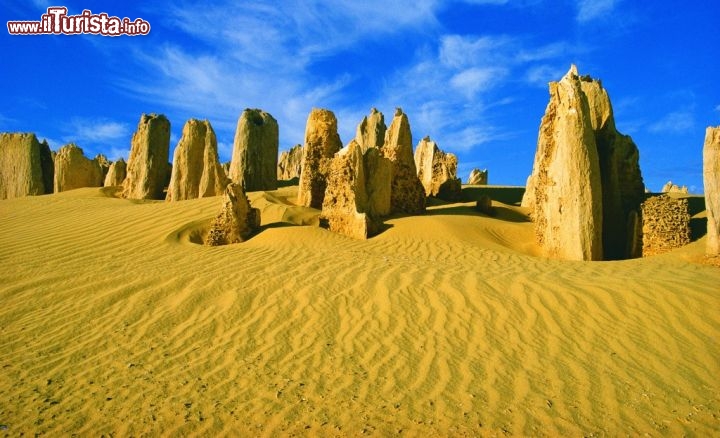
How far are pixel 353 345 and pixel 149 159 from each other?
14.5m

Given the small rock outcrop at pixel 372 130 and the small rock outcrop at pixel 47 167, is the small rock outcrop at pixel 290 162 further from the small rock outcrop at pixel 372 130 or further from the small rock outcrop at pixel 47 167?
the small rock outcrop at pixel 47 167

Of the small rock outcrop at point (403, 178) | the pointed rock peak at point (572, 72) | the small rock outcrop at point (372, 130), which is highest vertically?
the small rock outcrop at point (372, 130)

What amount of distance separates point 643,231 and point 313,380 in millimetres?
7602

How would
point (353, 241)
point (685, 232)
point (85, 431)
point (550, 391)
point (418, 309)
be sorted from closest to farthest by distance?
1. point (85, 431)
2. point (550, 391)
3. point (418, 309)
4. point (685, 232)
5. point (353, 241)

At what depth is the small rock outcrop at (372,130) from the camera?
23.8 meters

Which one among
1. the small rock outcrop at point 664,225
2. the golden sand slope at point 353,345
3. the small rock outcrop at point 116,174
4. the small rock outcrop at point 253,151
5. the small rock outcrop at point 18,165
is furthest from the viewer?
the small rock outcrop at point 116,174

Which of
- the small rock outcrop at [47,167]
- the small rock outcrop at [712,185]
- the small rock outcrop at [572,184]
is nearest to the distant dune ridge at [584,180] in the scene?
the small rock outcrop at [572,184]

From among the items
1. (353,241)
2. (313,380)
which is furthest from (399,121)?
(313,380)

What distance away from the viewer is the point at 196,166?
15508mm

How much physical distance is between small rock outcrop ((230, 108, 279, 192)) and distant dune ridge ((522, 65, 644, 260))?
9929 mm

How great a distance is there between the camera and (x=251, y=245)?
900 centimetres

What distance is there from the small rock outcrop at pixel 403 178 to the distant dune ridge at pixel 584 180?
13.0 ft

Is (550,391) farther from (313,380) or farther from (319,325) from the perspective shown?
(319,325)

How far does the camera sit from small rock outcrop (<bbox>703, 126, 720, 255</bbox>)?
284 inches
